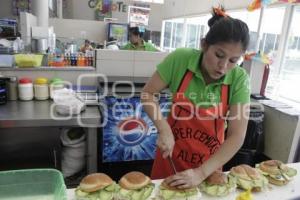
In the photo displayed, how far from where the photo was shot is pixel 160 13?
11023 millimetres

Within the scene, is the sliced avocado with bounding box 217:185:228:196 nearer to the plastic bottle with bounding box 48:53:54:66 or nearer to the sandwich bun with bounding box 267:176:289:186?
the sandwich bun with bounding box 267:176:289:186

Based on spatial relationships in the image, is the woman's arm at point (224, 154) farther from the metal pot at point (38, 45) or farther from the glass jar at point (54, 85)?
the metal pot at point (38, 45)

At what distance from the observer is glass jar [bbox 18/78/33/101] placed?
2.34 m

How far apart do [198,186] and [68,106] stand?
1336 millimetres

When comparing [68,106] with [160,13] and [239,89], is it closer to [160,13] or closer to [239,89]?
[239,89]

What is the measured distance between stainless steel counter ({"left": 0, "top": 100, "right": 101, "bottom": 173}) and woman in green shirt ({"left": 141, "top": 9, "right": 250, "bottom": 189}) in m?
0.90

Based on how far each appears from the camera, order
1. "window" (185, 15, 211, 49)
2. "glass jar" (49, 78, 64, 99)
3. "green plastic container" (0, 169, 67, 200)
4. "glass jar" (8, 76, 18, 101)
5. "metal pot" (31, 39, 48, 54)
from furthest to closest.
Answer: "window" (185, 15, 211, 49) < "metal pot" (31, 39, 48, 54) < "glass jar" (49, 78, 64, 99) < "glass jar" (8, 76, 18, 101) < "green plastic container" (0, 169, 67, 200)

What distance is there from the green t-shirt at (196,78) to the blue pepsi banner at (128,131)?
1.37 m

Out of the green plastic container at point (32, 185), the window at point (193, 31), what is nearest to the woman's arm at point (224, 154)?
the green plastic container at point (32, 185)

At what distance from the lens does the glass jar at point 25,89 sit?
2340 mm

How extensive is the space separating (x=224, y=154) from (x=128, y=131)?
1.77 meters

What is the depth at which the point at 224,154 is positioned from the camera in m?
1.06

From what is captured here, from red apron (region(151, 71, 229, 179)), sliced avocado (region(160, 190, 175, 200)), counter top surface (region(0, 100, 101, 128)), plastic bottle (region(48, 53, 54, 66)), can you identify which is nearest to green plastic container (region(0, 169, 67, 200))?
sliced avocado (region(160, 190, 175, 200))

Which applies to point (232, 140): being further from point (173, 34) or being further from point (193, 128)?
point (173, 34)
